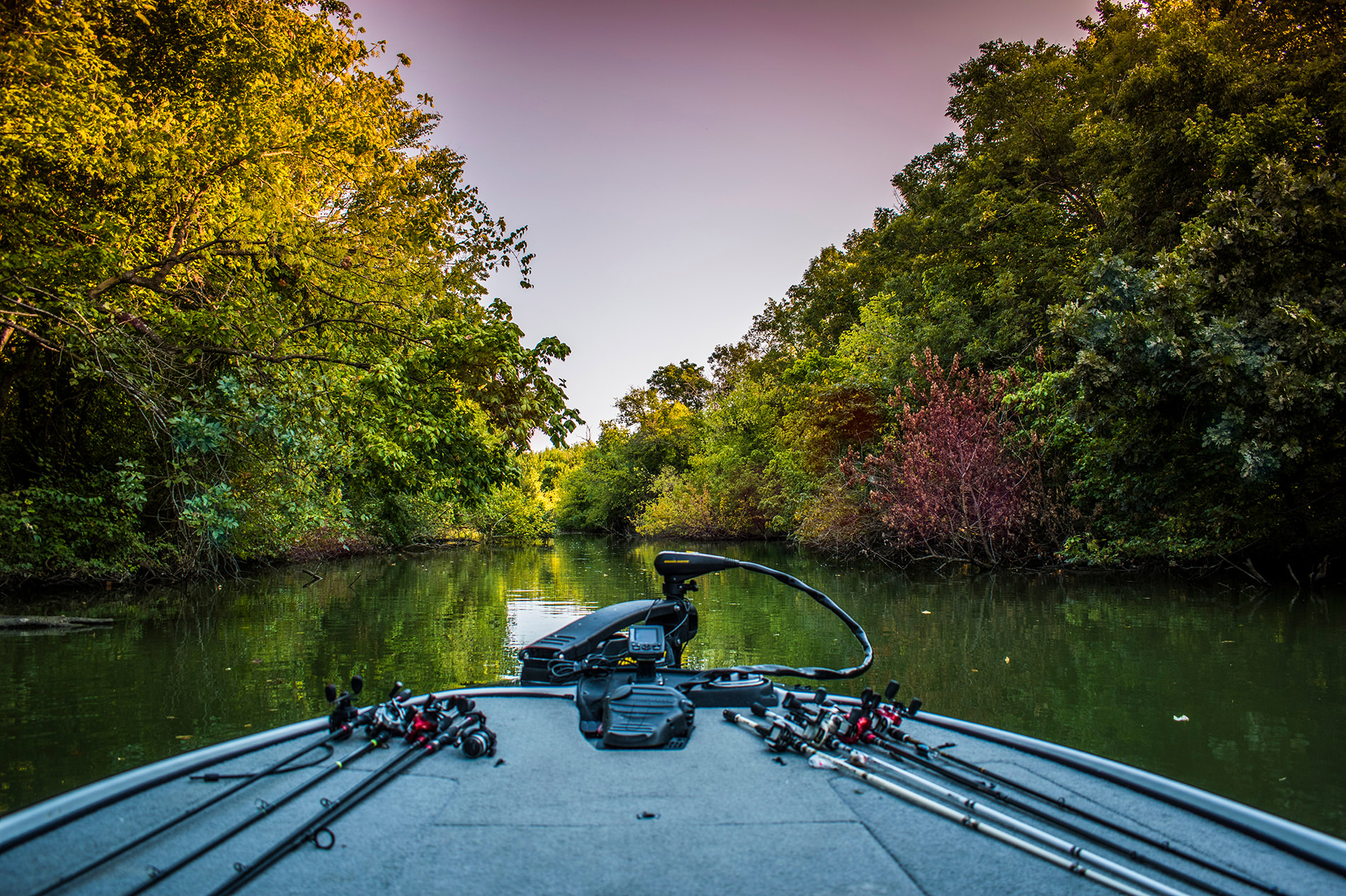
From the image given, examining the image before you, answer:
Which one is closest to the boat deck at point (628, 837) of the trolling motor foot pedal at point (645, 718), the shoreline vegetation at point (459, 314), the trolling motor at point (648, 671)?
the trolling motor foot pedal at point (645, 718)

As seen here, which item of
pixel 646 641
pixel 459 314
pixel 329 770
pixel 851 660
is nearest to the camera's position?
pixel 329 770

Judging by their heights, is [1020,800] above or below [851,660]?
above

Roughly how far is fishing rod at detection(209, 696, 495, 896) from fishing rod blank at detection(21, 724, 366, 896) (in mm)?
313

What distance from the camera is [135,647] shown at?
29.0 ft

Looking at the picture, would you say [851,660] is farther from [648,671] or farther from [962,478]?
[962,478]

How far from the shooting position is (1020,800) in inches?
100

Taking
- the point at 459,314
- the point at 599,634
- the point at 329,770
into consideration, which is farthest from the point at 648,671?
the point at 459,314

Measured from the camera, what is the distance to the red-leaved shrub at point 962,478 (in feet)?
55.3

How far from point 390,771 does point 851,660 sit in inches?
238

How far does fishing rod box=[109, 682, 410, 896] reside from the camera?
198 cm

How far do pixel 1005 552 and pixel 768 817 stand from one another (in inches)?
669

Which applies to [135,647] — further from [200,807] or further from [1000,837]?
[1000,837]

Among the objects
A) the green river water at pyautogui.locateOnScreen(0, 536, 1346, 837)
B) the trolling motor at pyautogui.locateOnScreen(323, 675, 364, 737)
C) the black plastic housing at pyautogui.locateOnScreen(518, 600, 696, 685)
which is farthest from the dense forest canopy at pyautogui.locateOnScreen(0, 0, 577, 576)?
the trolling motor at pyautogui.locateOnScreen(323, 675, 364, 737)

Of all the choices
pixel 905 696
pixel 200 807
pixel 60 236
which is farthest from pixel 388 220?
pixel 200 807
